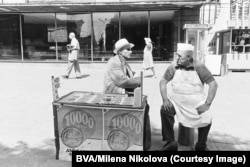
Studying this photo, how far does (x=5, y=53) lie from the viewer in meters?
15.5

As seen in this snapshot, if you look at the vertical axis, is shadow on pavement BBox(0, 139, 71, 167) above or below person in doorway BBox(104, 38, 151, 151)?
below

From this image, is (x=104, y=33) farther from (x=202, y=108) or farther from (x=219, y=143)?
(x=202, y=108)

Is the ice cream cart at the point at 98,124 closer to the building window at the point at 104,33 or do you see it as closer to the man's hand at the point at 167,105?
the man's hand at the point at 167,105

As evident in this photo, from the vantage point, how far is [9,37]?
50.6 ft

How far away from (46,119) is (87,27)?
32.5 feet

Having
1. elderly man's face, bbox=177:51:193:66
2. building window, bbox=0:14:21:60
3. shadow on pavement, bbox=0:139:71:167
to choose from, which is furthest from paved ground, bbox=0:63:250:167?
building window, bbox=0:14:21:60

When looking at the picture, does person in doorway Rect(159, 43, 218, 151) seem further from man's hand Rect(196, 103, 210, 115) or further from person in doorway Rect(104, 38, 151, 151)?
person in doorway Rect(104, 38, 151, 151)

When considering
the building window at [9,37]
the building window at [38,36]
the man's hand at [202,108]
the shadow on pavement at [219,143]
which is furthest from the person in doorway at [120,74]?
the building window at [9,37]

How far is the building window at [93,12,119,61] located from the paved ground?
4.67m

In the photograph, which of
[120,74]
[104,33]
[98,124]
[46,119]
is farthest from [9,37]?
[98,124]

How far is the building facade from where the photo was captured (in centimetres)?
1349

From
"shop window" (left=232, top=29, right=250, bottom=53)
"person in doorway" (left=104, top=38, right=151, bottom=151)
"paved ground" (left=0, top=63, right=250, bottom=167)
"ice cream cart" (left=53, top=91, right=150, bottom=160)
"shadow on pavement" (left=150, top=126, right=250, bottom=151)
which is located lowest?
"shadow on pavement" (left=150, top=126, right=250, bottom=151)

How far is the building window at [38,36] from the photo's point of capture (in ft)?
48.7

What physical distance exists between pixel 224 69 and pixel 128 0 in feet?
17.5
